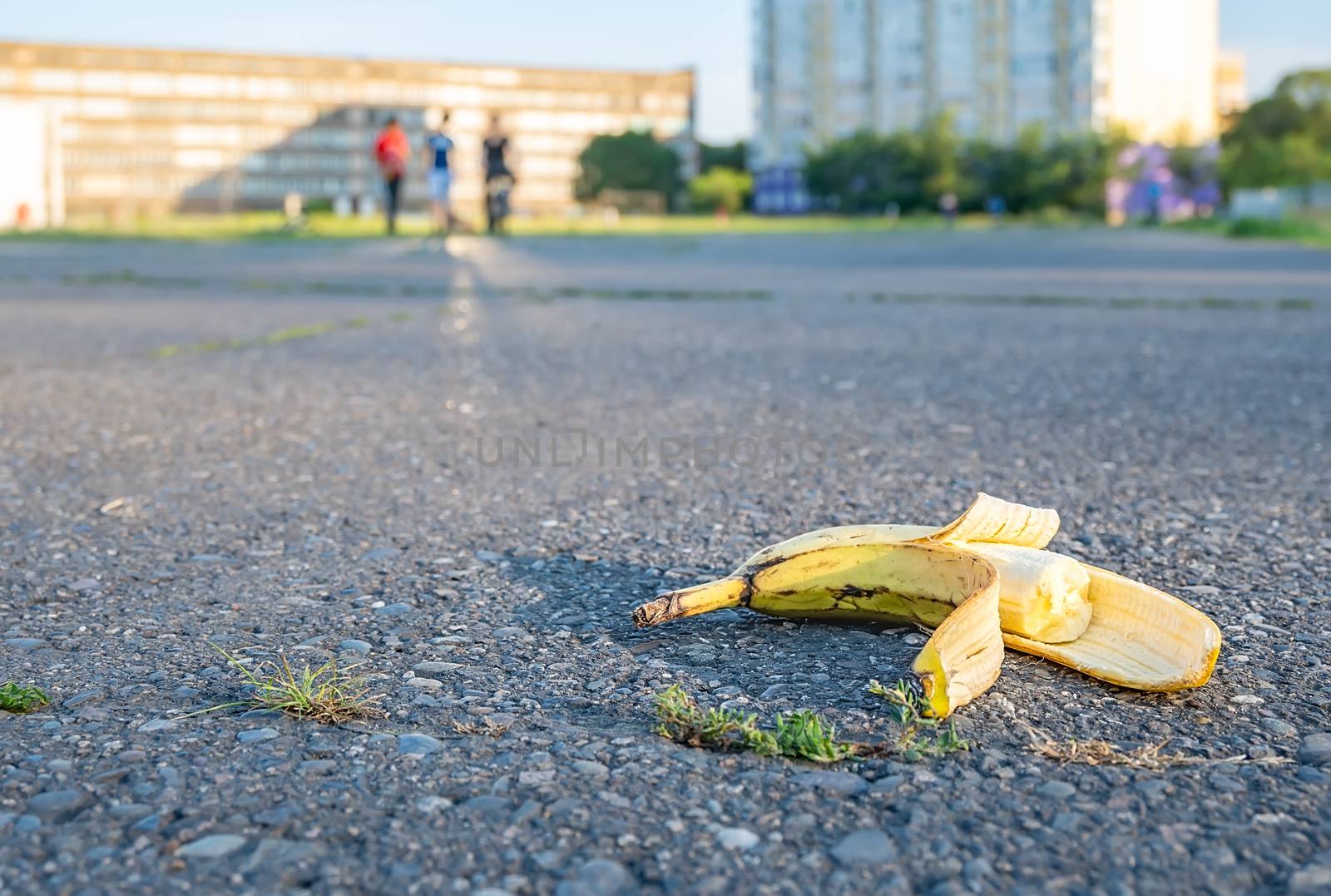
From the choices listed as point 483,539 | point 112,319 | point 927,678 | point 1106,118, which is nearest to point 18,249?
point 112,319

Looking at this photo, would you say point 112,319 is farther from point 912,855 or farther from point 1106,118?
point 1106,118

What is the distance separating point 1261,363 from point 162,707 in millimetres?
4144

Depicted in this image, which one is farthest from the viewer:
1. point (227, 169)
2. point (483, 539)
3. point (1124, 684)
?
point (227, 169)

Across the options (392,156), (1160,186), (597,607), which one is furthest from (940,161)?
(597,607)

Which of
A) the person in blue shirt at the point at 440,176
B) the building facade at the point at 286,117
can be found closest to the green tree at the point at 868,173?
the building facade at the point at 286,117

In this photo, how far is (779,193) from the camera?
67.9 meters

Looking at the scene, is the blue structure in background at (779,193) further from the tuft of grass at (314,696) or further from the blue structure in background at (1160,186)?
the tuft of grass at (314,696)

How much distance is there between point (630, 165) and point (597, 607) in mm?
84646

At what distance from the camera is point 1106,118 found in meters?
60.2

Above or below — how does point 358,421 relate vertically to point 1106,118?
below

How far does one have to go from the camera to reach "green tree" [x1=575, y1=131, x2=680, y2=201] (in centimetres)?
8406

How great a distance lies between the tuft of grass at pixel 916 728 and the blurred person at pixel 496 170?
1711cm

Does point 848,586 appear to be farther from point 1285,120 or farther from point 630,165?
point 630,165

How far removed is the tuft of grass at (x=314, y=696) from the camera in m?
1.38
